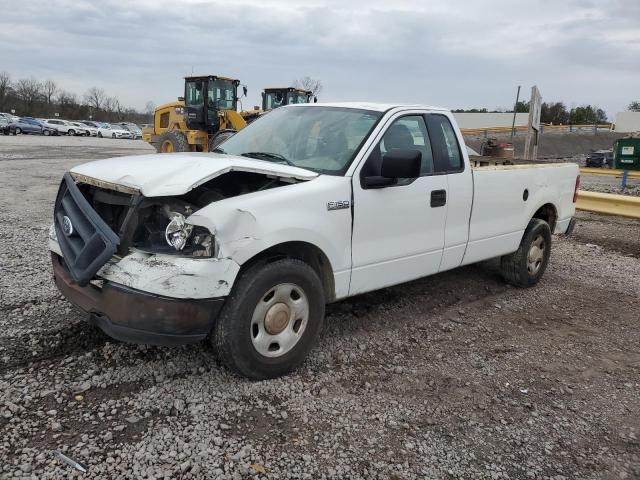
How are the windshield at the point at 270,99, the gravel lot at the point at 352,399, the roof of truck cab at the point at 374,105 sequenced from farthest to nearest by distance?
the windshield at the point at 270,99 → the roof of truck cab at the point at 374,105 → the gravel lot at the point at 352,399

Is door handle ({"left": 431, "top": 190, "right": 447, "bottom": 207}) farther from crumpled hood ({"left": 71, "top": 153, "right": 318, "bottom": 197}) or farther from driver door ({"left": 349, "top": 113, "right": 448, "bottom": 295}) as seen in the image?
crumpled hood ({"left": 71, "top": 153, "right": 318, "bottom": 197})

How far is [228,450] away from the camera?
9.81 ft

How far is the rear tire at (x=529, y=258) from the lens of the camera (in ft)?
20.0

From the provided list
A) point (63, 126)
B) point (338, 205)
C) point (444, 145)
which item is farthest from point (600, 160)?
point (63, 126)

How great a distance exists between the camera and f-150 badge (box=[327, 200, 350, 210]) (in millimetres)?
3834

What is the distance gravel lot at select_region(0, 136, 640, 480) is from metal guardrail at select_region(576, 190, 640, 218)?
4.52 m

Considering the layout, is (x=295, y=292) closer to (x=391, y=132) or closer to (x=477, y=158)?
(x=391, y=132)

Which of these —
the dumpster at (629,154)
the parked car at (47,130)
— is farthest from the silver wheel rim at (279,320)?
the parked car at (47,130)

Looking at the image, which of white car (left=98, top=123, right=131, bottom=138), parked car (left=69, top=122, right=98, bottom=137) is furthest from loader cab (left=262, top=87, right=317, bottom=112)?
white car (left=98, top=123, right=131, bottom=138)

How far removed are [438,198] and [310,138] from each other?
1202 mm

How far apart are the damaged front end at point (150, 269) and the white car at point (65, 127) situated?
174 feet

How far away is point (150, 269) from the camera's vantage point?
10.5ft

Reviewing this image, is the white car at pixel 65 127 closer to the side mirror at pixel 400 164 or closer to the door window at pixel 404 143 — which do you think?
the door window at pixel 404 143

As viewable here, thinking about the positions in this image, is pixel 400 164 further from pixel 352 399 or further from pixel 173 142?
pixel 173 142
